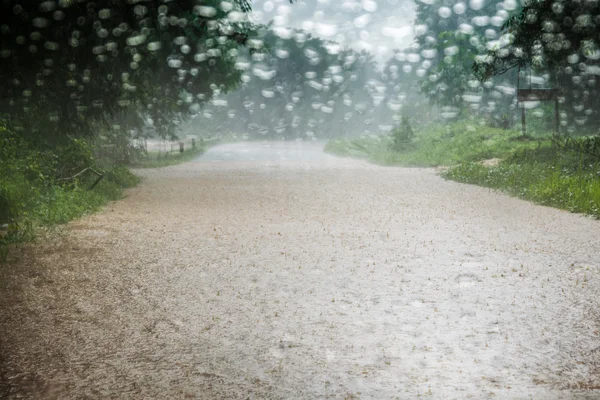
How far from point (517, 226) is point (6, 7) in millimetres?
9455

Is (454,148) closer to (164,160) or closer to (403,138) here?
(403,138)

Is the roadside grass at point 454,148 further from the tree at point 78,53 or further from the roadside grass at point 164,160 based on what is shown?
the tree at point 78,53

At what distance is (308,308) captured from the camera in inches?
227

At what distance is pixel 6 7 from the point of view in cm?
989

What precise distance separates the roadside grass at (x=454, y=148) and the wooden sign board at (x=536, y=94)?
1.70 m

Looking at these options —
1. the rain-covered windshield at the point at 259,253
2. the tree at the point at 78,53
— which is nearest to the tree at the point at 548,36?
the rain-covered windshield at the point at 259,253

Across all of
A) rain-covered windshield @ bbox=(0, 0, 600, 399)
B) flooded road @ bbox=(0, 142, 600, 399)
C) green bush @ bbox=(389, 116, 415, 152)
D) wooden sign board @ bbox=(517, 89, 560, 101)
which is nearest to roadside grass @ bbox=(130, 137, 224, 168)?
rain-covered windshield @ bbox=(0, 0, 600, 399)

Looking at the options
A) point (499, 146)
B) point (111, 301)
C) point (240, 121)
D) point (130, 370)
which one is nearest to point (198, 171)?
point (499, 146)

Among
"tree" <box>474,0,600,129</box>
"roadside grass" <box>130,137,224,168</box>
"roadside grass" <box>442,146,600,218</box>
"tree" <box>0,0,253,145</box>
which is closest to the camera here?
"tree" <box>0,0,253,145</box>

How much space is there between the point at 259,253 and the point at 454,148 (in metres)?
21.0

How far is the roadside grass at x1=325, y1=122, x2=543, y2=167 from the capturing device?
2330 centimetres

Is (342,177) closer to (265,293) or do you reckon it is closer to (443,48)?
(265,293)

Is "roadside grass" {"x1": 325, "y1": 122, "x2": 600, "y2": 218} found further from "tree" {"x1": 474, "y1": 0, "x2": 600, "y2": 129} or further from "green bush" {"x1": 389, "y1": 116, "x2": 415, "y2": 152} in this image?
"tree" {"x1": 474, "y1": 0, "x2": 600, "y2": 129}

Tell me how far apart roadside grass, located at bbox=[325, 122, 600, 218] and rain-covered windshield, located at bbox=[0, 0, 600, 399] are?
11cm
